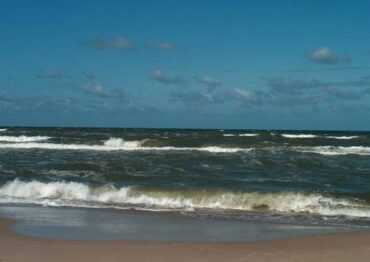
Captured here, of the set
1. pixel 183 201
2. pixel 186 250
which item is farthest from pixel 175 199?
pixel 186 250

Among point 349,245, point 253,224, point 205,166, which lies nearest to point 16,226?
point 253,224

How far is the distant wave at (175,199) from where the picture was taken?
1204 centimetres

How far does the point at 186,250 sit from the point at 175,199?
5592mm

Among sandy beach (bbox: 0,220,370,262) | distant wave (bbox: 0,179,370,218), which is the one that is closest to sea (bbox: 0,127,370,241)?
distant wave (bbox: 0,179,370,218)

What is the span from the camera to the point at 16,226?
30.5ft

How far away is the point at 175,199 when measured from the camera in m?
12.9

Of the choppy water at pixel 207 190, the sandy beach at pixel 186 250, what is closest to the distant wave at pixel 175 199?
the choppy water at pixel 207 190

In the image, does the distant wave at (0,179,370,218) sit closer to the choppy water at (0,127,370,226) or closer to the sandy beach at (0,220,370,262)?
the choppy water at (0,127,370,226)

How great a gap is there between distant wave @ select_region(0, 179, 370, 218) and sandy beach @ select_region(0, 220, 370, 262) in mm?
3669

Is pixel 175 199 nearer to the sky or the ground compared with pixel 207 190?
nearer to the ground

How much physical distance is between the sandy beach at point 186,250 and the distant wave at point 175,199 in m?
3.67

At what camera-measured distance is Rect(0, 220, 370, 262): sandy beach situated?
6.83 meters

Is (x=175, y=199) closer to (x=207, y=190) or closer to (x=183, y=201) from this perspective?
(x=183, y=201)

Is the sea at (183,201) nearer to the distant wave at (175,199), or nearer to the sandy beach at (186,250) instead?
the distant wave at (175,199)
